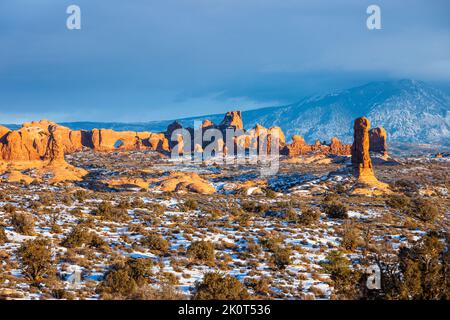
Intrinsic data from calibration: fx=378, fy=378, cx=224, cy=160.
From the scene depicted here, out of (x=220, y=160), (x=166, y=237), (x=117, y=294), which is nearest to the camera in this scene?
(x=117, y=294)

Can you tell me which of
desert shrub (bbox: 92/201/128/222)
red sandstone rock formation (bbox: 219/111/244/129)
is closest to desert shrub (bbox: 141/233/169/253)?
desert shrub (bbox: 92/201/128/222)

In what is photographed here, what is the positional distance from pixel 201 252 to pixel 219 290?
5.09 meters

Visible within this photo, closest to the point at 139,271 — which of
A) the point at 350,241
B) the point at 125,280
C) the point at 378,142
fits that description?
the point at 125,280

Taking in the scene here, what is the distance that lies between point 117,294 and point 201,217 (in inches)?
554

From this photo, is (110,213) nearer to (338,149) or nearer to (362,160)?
(362,160)

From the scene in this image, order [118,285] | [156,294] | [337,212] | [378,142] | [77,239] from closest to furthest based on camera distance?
1. [156,294]
2. [118,285]
3. [77,239]
4. [337,212]
5. [378,142]

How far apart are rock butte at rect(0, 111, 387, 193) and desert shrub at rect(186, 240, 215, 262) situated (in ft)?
108

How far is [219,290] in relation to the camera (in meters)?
11.8

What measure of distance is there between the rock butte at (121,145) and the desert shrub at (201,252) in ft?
108

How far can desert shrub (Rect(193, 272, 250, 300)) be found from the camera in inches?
453

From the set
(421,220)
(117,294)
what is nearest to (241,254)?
(117,294)
